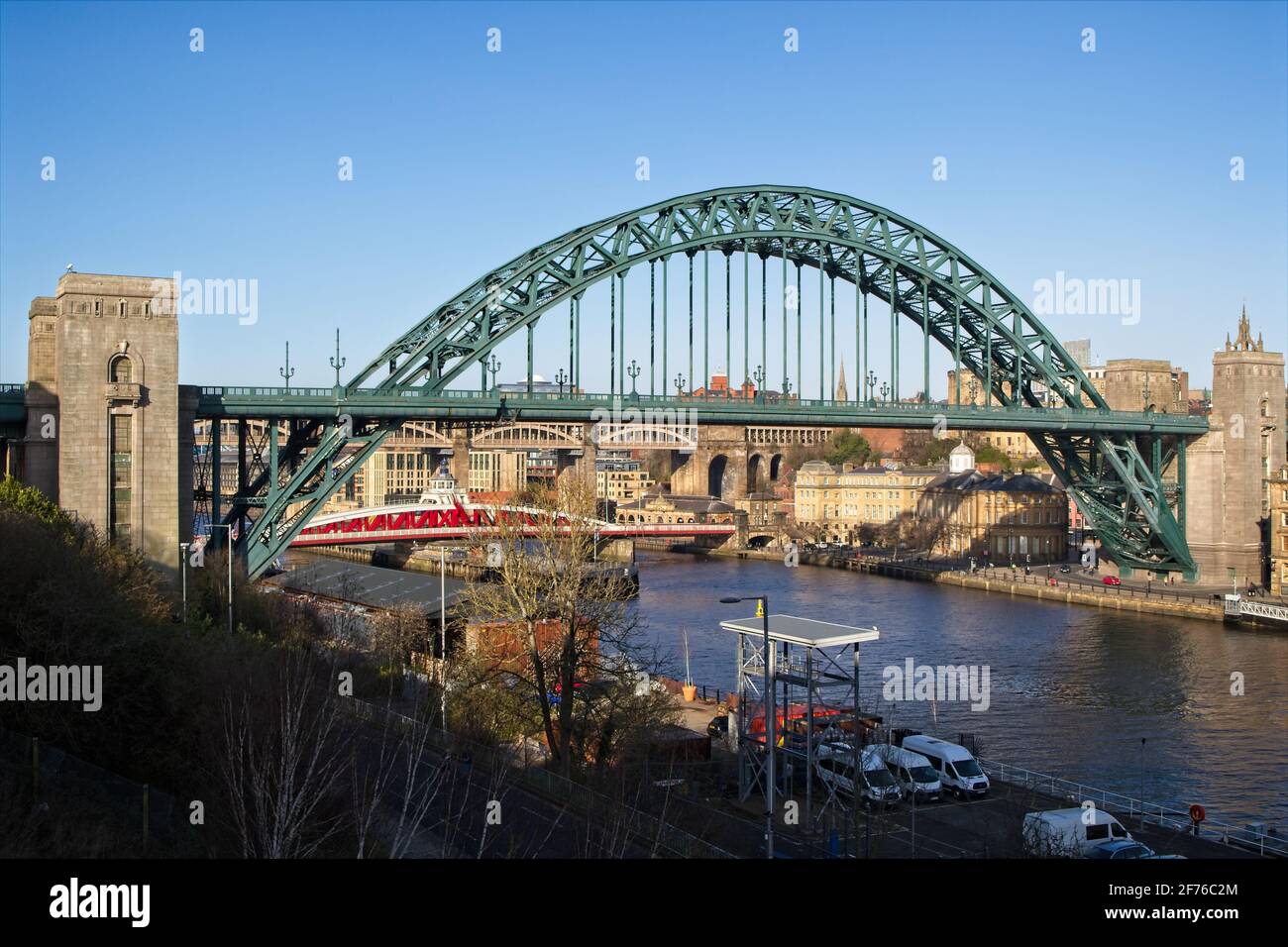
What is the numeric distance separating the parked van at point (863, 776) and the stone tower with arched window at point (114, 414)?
45.8 feet

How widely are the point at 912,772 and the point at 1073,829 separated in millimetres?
3550

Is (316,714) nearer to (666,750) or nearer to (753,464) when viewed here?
(666,750)

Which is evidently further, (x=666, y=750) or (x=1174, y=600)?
(x=1174, y=600)

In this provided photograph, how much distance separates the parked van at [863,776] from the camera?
53.1ft

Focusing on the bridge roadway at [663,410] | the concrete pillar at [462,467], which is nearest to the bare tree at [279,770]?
the bridge roadway at [663,410]

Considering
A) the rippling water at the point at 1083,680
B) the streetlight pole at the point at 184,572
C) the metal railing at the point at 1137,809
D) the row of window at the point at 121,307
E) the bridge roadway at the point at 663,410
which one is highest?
the row of window at the point at 121,307

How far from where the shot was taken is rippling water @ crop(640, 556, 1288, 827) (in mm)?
19781

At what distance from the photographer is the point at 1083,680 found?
1089 inches

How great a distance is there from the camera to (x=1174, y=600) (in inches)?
1523

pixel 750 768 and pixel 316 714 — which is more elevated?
pixel 316 714

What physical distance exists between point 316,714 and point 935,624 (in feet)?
88.9

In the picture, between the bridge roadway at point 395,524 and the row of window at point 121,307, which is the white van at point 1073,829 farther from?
the bridge roadway at point 395,524

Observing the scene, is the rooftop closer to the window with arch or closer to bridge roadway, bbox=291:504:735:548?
the window with arch
